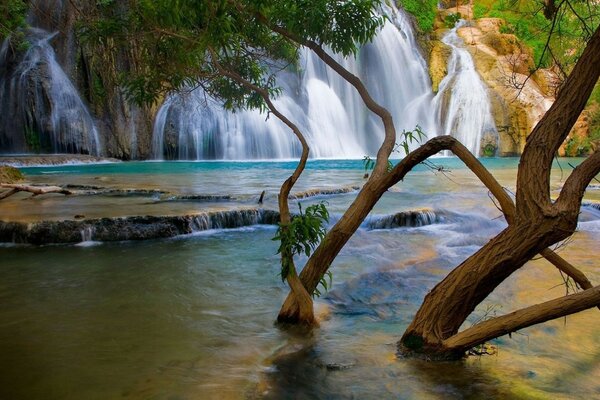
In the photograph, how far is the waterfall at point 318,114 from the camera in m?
26.5

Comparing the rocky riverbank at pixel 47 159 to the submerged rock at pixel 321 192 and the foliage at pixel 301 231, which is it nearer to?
the submerged rock at pixel 321 192

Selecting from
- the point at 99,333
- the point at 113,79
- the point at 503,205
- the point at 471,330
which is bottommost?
the point at 99,333

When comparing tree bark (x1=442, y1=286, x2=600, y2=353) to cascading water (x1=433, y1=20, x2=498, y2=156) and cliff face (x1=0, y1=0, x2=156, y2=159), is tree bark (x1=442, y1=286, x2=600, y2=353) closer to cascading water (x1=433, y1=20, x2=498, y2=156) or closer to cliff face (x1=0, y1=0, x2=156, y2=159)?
cliff face (x1=0, y1=0, x2=156, y2=159)

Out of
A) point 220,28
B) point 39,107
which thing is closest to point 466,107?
point 39,107

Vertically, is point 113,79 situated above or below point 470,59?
below

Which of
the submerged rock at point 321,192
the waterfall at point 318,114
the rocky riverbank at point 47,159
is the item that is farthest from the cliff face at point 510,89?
the rocky riverbank at point 47,159

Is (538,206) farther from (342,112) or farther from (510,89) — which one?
(510,89)

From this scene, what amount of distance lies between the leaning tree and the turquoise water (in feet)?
1.28

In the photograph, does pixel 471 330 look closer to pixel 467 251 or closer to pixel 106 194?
pixel 467 251

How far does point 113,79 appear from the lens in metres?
25.5

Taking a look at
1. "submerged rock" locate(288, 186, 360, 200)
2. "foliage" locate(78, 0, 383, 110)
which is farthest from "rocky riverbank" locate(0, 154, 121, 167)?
"foliage" locate(78, 0, 383, 110)

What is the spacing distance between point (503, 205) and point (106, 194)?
1034cm

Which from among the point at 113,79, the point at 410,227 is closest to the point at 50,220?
the point at 410,227

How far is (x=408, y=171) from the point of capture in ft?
12.2
